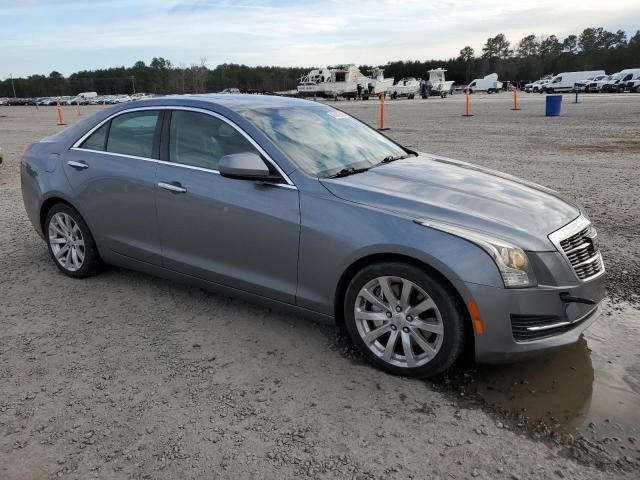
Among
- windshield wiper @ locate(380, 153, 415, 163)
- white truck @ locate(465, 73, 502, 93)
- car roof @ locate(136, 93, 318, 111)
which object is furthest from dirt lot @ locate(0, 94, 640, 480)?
white truck @ locate(465, 73, 502, 93)

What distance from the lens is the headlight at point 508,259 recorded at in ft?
9.76

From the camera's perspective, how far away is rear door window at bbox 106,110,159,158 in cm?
443

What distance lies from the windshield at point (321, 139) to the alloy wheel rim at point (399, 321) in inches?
37.3

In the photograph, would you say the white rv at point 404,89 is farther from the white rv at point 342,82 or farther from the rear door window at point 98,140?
the rear door window at point 98,140

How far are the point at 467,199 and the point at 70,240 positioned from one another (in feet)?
11.9

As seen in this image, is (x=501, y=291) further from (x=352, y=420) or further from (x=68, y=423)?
(x=68, y=423)

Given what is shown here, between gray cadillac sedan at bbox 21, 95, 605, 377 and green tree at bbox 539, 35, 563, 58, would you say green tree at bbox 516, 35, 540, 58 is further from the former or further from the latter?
gray cadillac sedan at bbox 21, 95, 605, 377

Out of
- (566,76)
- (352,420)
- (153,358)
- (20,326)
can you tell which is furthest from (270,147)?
(566,76)

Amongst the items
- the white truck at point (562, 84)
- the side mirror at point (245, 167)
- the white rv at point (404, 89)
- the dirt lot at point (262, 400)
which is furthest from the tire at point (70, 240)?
the white truck at point (562, 84)

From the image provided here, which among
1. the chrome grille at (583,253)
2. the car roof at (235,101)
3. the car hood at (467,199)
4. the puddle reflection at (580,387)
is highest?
the car roof at (235,101)

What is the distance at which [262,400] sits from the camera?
125 inches

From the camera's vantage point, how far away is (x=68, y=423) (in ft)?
9.75

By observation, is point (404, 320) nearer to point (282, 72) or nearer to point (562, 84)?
point (562, 84)

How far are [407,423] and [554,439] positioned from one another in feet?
2.46
